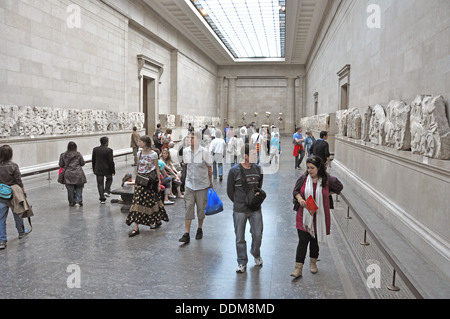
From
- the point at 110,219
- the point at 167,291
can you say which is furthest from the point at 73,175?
the point at 167,291

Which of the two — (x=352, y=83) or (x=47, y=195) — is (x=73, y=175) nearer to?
(x=47, y=195)

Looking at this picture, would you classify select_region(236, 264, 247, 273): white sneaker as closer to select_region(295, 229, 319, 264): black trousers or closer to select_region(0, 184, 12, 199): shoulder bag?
select_region(295, 229, 319, 264): black trousers

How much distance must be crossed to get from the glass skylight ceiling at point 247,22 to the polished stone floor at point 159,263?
51.9ft

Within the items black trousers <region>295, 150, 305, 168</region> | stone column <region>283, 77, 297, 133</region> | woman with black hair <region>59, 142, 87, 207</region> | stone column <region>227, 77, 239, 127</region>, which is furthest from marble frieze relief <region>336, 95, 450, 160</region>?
stone column <region>227, 77, 239, 127</region>

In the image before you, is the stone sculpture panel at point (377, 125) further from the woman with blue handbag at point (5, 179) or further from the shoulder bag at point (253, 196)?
the woman with blue handbag at point (5, 179)

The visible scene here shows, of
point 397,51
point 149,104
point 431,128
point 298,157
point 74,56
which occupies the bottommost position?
point 298,157

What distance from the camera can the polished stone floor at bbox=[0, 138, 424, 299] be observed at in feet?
13.2

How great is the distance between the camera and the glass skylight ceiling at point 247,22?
20.4 metres

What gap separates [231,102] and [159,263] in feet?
116

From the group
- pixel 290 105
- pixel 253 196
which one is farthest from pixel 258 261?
pixel 290 105

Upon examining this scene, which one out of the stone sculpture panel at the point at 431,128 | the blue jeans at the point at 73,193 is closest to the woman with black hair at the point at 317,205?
the stone sculpture panel at the point at 431,128

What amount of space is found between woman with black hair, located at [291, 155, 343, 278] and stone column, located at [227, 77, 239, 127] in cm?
3540

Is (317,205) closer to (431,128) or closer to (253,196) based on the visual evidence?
(253,196)

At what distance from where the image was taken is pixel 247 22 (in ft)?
78.2
